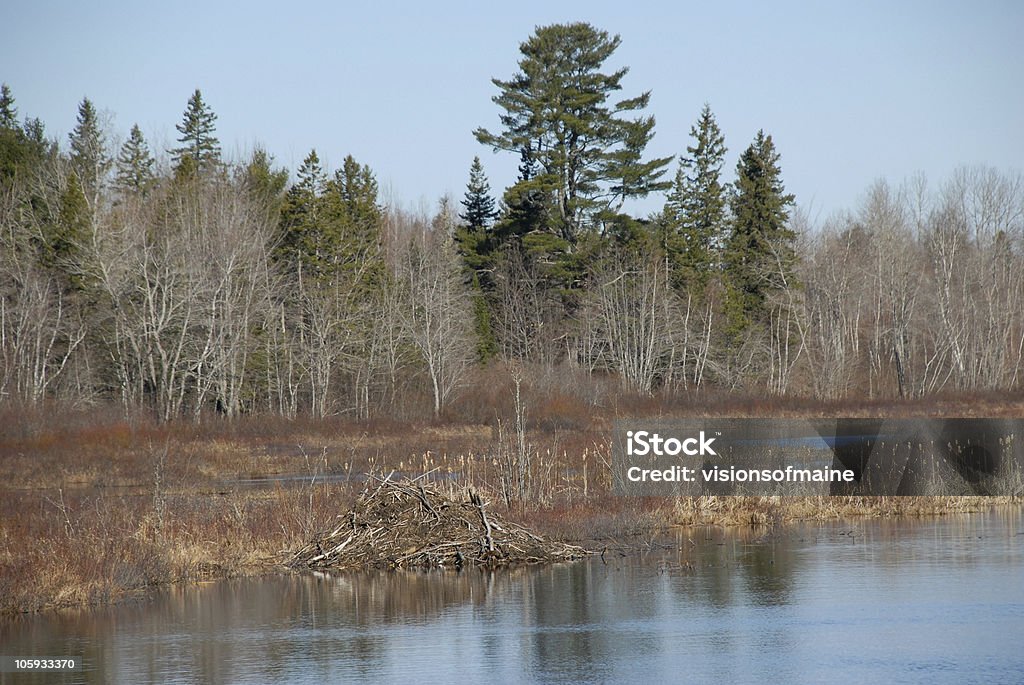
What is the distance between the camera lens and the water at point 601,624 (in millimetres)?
12117

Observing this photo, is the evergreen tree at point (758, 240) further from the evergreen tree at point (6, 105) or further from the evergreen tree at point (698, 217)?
the evergreen tree at point (6, 105)

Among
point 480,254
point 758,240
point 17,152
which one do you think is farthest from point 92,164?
point 758,240

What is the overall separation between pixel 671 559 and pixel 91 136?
51011 millimetres

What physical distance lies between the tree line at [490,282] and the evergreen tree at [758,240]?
18 cm

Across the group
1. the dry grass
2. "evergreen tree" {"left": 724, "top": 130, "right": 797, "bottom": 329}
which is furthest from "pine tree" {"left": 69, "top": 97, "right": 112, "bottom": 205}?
"evergreen tree" {"left": 724, "top": 130, "right": 797, "bottom": 329}

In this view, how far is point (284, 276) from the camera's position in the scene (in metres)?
60.8

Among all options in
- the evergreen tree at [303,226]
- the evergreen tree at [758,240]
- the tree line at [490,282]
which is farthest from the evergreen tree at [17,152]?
the evergreen tree at [758,240]

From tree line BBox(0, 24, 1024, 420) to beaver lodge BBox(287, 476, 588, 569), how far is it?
101 ft

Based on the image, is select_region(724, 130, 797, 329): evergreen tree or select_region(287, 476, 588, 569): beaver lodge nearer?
select_region(287, 476, 588, 569): beaver lodge

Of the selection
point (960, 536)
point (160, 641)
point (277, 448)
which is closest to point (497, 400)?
point (277, 448)

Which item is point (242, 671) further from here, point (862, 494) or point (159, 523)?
point (862, 494)

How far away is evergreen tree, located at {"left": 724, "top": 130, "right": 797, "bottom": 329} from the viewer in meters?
69.3

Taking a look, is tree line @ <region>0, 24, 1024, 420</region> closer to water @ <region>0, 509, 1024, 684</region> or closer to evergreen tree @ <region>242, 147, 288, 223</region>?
evergreen tree @ <region>242, 147, 288, 223</region>

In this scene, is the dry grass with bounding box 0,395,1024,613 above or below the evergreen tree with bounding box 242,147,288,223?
below
